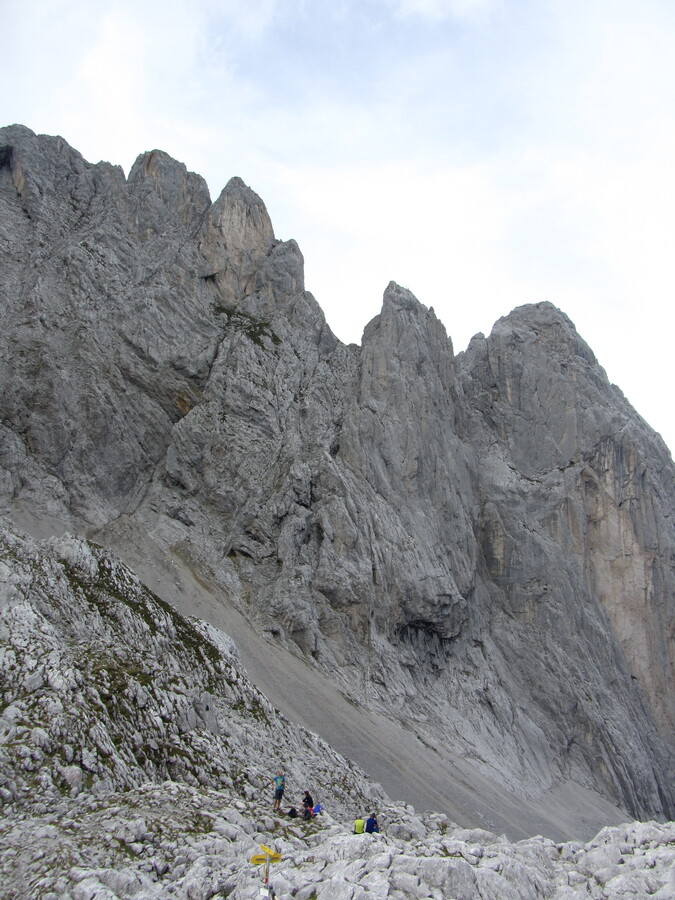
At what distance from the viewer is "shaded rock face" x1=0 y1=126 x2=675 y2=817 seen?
5956 cm

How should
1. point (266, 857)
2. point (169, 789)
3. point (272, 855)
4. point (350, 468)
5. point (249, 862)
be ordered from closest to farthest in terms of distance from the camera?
point (249, 862), point (266, 857), point (272, 855), point (169, 789), point (350, 468)

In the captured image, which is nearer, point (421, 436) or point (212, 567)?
point (212, 567)

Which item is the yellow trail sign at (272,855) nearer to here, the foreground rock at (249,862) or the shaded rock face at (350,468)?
the foreground rock at (249,862)

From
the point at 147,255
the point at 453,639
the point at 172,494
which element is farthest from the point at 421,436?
the point at 147,255

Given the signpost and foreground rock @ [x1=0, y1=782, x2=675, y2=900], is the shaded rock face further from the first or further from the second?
the signpost

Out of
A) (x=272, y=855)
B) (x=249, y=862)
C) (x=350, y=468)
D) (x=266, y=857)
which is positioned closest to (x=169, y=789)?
(x=272, y=855)

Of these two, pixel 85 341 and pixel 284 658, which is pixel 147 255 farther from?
pixel 284 658

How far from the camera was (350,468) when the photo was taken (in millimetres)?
67312

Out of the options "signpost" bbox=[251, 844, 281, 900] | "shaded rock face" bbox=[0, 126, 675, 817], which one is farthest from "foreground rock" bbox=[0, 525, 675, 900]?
"shaded rock face" bbox=[0, 126, 675, 817]

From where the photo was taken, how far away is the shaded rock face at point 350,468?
59.6 m

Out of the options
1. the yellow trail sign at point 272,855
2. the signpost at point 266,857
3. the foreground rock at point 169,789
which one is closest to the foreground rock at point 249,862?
the foreground rock at point 169,789

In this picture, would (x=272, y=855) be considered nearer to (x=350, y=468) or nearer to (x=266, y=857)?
(x=266, y=857)

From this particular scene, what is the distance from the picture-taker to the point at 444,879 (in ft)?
48.8

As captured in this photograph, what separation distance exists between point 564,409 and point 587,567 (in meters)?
18.7
